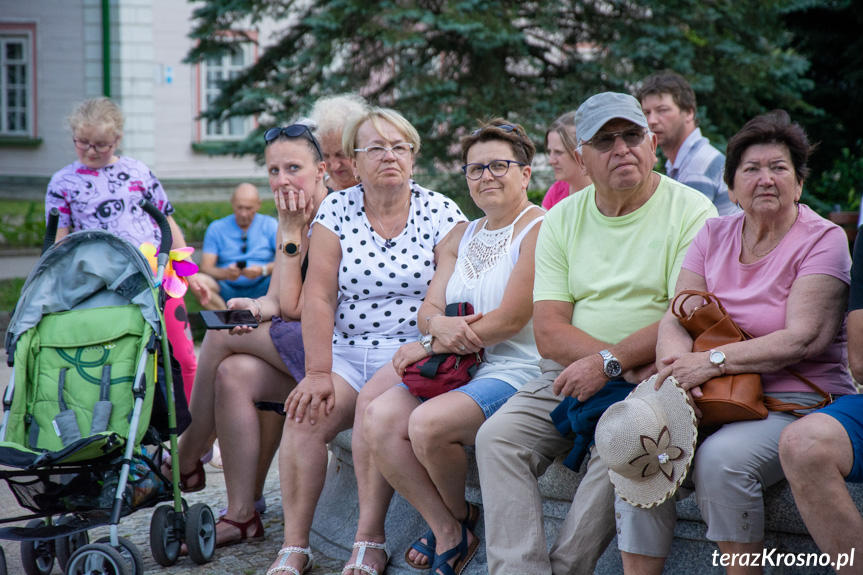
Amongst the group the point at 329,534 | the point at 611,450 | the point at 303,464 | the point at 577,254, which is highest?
the point at 577,254

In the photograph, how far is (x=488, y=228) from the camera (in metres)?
3.99

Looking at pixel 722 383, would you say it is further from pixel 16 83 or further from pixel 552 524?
pixel 16 83

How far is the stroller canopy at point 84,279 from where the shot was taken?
405 cm

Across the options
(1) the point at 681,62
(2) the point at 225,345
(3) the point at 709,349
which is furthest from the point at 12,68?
(3) the point at 709,349

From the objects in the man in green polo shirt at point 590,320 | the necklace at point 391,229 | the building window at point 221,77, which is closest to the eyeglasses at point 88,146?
the necklace at point 391,229

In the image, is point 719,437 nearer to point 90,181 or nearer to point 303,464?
point 303,464

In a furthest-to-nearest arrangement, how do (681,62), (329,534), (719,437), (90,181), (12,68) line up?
(12,68) < (681,62) < (90,181) < (329,534) < (719,437)

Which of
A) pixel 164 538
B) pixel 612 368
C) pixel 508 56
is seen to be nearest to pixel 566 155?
pixel 612 368

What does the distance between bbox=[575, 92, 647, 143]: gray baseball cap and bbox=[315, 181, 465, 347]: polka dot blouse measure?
0.98 metres

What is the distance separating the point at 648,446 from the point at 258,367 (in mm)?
2105

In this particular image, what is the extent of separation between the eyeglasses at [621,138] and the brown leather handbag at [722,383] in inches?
27.1

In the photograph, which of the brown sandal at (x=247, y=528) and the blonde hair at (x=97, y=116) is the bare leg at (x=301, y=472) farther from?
the blonde hair at (x=97, y=116)

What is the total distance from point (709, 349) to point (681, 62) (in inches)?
302

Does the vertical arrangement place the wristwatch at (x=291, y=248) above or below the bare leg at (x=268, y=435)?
above
